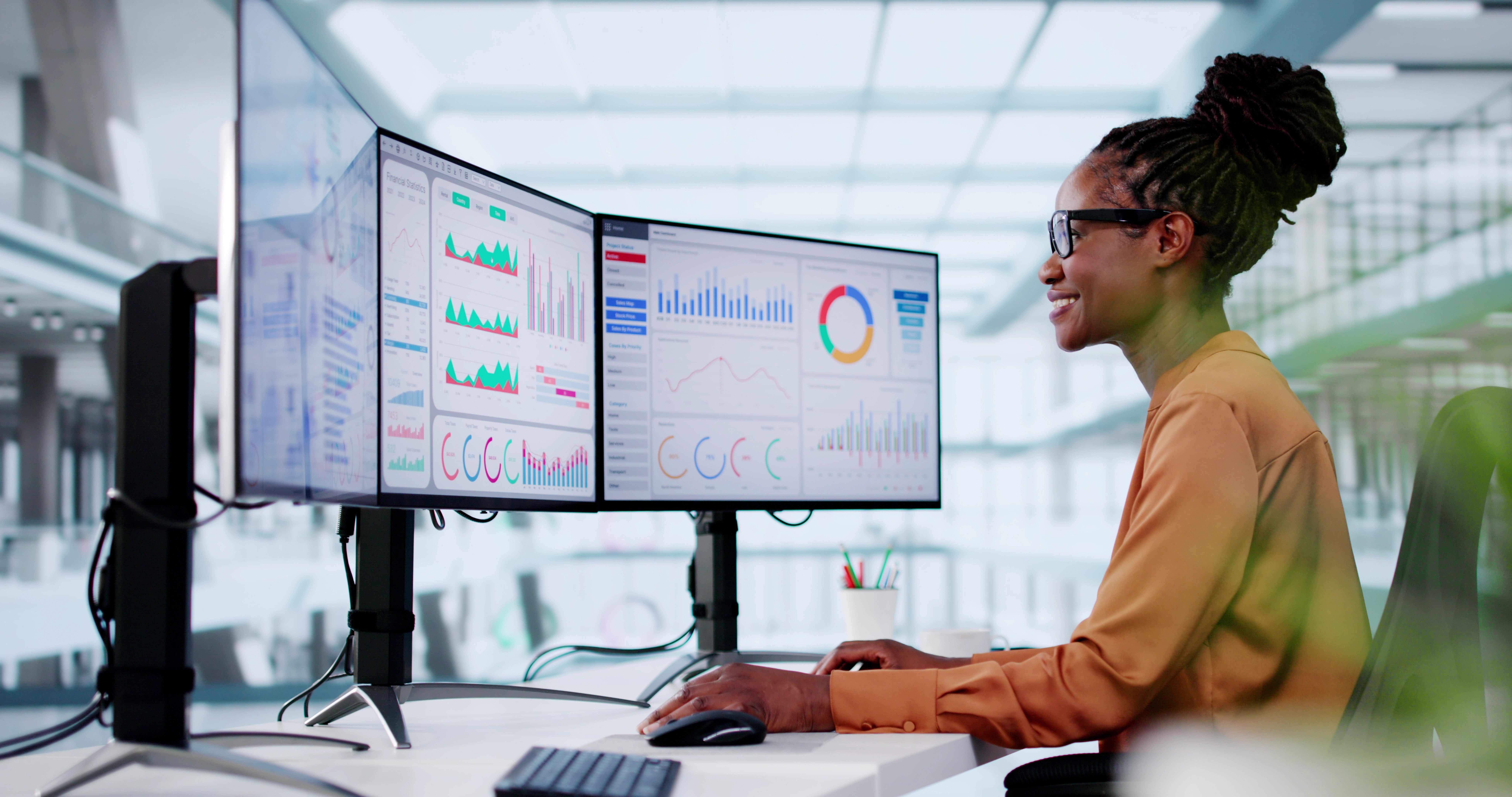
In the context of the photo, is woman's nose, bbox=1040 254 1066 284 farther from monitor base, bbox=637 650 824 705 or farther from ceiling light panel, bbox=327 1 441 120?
ceiling light panel, bbox=327 1 441 120

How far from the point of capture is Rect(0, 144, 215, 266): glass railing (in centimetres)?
448

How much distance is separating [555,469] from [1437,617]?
86cm

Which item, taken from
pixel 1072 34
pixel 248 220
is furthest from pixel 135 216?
pixel 248 220

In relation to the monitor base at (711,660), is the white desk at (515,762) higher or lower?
higher

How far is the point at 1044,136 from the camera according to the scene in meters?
5.20

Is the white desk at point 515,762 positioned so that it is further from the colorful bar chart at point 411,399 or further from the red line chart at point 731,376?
the red line chart at point 731,376

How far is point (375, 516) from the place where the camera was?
38.0 inches

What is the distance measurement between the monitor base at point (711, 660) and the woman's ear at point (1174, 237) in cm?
66

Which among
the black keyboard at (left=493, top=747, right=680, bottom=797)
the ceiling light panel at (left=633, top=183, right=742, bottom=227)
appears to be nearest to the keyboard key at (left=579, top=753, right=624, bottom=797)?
the black keyboard at (left=493, top=747, right=680, bottom=797)

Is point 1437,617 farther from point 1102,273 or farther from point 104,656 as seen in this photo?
point 104,656

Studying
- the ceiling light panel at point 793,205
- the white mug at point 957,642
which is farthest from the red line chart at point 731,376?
the ceiling light panel at point 793,205

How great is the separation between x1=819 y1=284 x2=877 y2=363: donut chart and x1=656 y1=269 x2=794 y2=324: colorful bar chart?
5 cm

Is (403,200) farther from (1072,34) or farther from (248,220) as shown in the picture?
(1072,34)

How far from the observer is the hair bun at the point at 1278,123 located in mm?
937
